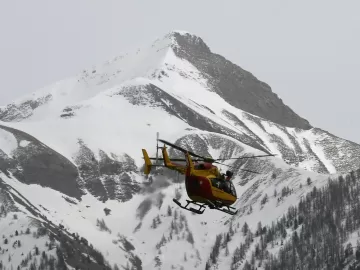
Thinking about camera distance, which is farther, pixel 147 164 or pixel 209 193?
pixel 147 164

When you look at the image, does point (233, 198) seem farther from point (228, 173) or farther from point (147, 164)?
point (147, 164)

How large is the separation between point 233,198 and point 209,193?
5390mm

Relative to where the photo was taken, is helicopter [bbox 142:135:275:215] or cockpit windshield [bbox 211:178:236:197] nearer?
helicopter [bbox 142:135:275:215]

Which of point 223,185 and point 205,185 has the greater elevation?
point 223,185

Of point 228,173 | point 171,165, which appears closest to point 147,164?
point 171,165

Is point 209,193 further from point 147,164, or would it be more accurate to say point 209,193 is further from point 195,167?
point 147,164

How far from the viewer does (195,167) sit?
98562 mm

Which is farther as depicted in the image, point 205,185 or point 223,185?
point 223,185

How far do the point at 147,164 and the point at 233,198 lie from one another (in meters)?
11.2

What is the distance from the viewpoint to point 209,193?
96375 millimetres

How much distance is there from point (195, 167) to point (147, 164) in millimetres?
7747

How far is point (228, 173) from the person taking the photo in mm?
99125

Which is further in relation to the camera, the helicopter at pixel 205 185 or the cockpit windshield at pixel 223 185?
the cockpit windshield at pixel 223 185

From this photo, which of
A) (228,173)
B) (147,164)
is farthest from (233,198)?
(147,164)
